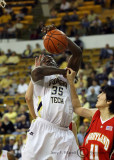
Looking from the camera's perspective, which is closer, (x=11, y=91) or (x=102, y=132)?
(x=102, y=132)

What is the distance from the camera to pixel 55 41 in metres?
4.78

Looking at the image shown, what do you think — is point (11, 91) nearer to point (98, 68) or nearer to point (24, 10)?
point (98, 68)

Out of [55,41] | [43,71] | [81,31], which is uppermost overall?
[55,41]

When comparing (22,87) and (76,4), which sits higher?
(76,4)

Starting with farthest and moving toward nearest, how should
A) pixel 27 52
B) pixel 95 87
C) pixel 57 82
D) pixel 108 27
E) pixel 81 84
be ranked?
pixel 27 52 < pixel 108 27 < pixel 81 84 < pixel 95 87 < pixel 57 82

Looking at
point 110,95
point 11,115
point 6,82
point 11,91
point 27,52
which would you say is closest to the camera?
point 110,95

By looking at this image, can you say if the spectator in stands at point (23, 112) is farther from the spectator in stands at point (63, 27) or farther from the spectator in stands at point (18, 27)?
the spectator in stands at point (18, 27)

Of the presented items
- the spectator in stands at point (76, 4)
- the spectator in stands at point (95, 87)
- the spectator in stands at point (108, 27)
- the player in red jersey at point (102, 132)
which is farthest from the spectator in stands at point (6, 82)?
the player in red jersey at point (102, 132)

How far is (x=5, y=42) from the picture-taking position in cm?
1758

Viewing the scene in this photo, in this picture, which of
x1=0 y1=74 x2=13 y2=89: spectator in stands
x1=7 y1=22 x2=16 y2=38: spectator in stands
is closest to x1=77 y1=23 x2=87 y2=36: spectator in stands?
x1=7 y1=22 x2=16 y2=38: spectator in stands

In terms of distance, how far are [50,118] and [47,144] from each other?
0.33 meters

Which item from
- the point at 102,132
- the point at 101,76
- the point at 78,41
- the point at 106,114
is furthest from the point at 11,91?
the point at 102,132

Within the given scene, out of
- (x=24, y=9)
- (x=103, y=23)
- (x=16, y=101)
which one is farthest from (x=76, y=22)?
(x=16, y=101)

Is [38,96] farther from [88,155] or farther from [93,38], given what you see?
[93,38]
